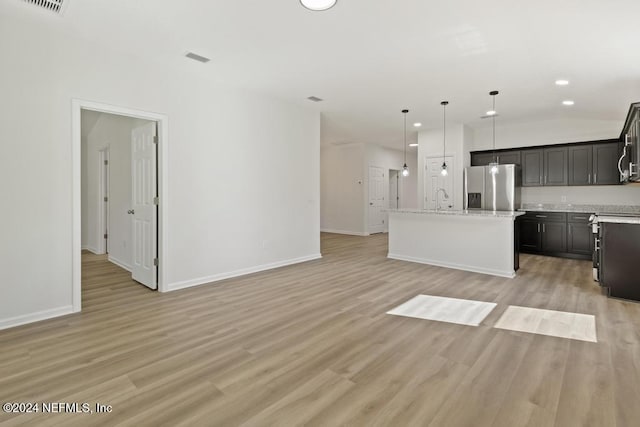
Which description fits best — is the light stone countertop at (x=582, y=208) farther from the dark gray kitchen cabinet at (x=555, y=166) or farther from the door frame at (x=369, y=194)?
the door frame at (x=369, y=194)

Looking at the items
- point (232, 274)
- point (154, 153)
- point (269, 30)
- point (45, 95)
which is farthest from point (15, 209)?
point (269, 30)

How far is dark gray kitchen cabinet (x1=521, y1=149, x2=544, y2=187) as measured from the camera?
6.86m

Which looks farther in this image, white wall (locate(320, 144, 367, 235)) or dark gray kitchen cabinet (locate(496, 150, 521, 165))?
white wall (locate(320, 144, 367, 235))

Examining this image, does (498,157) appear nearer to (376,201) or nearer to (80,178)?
(376,201)

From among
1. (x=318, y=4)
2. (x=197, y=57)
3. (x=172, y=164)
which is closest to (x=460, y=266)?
(x=318, y=4)

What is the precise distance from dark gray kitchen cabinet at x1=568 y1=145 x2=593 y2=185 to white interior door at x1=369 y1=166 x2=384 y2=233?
4996 millimetres

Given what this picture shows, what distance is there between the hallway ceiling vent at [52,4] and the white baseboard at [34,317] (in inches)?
111

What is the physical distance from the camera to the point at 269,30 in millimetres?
3160

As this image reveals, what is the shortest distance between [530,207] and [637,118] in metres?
3.10

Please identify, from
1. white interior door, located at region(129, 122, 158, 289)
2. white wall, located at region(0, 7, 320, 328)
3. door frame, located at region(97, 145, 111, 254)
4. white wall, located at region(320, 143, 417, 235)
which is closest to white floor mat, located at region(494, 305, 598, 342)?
white wall, located at region(0, 7, 320, 328)

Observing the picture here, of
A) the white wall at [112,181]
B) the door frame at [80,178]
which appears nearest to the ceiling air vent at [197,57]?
the door frame at [80,178]

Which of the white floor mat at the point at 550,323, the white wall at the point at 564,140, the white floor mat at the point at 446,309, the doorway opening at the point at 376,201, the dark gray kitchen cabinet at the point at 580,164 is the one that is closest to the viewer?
the white floor mat at the point at 550,323

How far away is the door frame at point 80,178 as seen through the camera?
3.40m

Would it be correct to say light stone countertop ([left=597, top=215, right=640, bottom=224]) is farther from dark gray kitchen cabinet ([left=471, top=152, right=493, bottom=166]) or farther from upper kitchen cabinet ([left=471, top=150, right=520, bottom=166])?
dark gray kitchen cabinet ([left=471, top=152, right=493, bottom=166])
